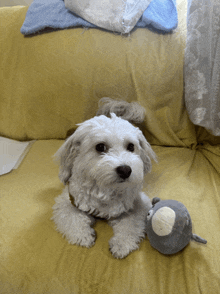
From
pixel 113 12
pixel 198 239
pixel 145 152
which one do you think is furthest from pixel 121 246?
pixel 113 12

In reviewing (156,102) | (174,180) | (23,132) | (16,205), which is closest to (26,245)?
(16,205)

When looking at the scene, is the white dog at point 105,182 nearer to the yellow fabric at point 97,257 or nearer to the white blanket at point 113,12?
the yellow fabric at point 97,257

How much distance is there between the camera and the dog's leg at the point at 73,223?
1.06 metres

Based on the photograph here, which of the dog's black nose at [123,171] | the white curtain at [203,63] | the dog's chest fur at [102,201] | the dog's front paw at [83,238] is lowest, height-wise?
the dog's front paw at [83,238]

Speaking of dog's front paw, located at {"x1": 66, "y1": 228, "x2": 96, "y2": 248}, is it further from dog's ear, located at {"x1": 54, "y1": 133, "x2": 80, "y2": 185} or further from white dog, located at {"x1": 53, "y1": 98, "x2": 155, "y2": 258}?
dog's ear, located at {"x1": 54, "y1": 133, "x2": 80, "y2": 185}

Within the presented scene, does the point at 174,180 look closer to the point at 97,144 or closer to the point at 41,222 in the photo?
the point at 97,144

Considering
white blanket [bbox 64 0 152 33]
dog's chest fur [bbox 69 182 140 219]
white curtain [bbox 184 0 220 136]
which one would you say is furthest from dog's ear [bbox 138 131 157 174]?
white blanket [bbox 64 0 152 33]

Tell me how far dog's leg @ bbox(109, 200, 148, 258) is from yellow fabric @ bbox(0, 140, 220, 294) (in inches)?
1.2

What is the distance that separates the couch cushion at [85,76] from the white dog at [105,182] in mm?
503

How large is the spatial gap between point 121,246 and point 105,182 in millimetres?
277

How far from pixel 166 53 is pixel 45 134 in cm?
98

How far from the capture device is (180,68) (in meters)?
1.51

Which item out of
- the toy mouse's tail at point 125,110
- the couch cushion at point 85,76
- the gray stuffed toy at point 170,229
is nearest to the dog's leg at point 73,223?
the gray stuffed toy at point 170,229

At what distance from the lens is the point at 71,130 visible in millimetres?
1750
